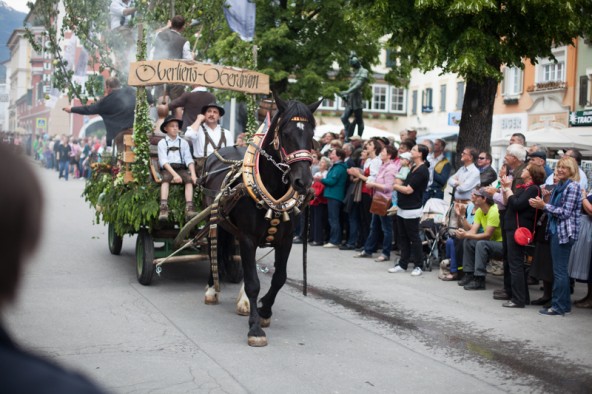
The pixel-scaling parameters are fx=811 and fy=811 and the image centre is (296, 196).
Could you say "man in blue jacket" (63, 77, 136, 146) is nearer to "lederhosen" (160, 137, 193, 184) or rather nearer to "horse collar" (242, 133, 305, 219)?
"lederhosen" (160, 137, 193, 184)

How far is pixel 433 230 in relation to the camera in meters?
12.8

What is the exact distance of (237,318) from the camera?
8.47 m

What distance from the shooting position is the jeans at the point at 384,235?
13359 millimetres

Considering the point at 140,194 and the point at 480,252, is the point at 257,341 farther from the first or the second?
the point at 480,252

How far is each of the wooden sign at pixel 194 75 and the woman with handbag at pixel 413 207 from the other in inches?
108

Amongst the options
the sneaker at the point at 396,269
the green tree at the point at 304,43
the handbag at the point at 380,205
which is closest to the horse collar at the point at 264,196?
the sneaker at the point at 396,269

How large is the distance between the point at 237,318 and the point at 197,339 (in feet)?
3.58

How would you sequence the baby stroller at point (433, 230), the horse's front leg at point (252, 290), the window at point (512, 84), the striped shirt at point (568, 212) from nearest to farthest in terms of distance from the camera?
the horse's front leg at point (252, 290), the striped shirt at point (568, 212), the baby stroller at point (433, 230), the window at point (512, 84)

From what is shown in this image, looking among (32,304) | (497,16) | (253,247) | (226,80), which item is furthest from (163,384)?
(497,16)

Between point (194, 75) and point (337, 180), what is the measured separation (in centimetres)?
522

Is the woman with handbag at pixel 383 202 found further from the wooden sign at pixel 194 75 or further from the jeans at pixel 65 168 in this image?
the jeans at pixel 65 168

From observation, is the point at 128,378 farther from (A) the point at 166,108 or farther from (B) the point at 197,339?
(A) the point at 166,108

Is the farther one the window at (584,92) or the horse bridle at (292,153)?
the window at (584,92)

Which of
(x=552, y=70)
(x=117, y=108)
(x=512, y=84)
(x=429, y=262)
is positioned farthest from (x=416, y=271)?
(x=512, y=84)
